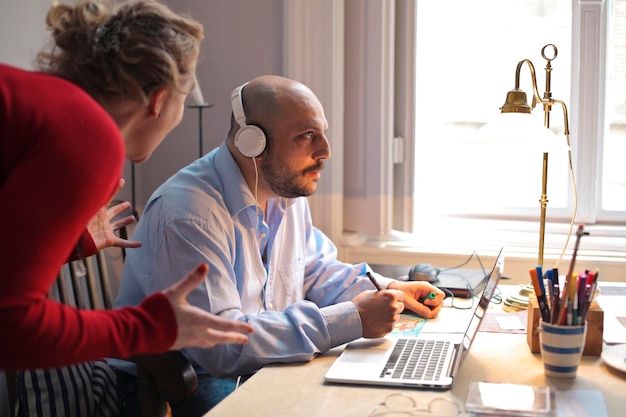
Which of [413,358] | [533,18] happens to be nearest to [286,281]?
[413,358]

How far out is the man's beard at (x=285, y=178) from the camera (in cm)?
192

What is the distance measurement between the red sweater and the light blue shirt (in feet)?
1.97

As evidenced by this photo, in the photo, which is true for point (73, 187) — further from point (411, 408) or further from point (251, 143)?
point (251, 143)

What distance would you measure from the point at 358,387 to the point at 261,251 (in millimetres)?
725


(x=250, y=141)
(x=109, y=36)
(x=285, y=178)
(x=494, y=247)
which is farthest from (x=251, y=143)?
(x=494, y=247)

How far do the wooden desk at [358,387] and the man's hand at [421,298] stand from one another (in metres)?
0.27

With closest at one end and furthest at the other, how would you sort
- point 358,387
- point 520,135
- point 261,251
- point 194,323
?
1. point 194,323
2. point 358,387
3. point 520,135
4. point 261,251

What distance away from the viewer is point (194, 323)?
995mm

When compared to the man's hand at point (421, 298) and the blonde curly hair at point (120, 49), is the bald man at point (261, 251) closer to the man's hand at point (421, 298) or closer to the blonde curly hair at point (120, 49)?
the man's hand at point (421, 298)

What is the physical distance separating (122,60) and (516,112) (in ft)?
3.16

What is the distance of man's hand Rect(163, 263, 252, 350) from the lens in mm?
982

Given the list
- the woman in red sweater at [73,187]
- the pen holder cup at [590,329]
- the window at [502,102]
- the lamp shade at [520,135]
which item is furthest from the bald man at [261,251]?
the window at [502,102]

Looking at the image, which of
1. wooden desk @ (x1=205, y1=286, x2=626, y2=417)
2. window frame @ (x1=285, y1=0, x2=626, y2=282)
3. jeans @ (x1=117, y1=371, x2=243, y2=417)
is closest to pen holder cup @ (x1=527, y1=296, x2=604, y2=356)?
wooden desk @ (x1=205, y1=286, x2=626, y2=417)

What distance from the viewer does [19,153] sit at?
35.3 inches
